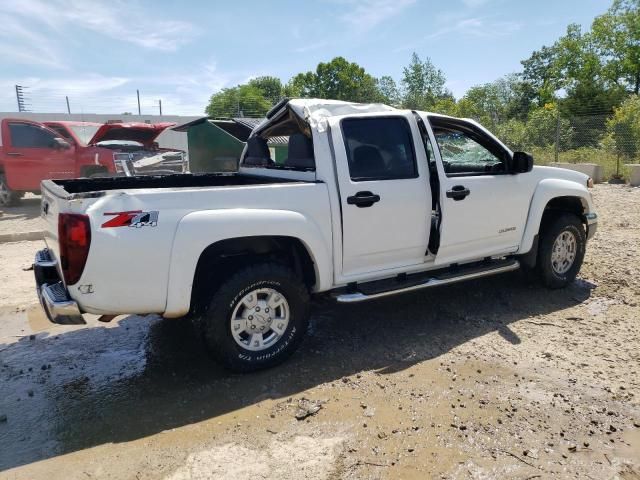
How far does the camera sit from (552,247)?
5.06m

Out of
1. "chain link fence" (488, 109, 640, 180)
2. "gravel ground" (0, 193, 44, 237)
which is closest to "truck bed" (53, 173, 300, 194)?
"gravel ground" (0, 193, 44, 237)

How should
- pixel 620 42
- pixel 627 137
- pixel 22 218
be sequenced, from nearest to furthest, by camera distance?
pixel 22 218
pixel 627 137
pixel 620 42

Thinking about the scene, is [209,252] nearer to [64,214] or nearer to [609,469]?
[64,214]

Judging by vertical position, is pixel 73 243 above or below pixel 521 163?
below

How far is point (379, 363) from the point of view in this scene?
378 centimetres

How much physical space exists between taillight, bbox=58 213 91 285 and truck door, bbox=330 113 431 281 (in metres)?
1.81

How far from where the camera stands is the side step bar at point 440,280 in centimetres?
380

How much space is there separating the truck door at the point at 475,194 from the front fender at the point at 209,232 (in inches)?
55.6

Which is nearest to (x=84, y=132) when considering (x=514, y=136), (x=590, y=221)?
(x=590, y=221)

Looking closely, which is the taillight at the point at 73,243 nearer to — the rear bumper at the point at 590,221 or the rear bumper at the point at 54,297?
the rear bumper at the point at 54,297

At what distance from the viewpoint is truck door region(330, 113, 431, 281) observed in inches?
149

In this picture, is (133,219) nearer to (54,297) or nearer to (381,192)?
(54,297)

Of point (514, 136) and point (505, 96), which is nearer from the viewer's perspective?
point (514, 136)

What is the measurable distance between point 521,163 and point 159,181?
3542mm
